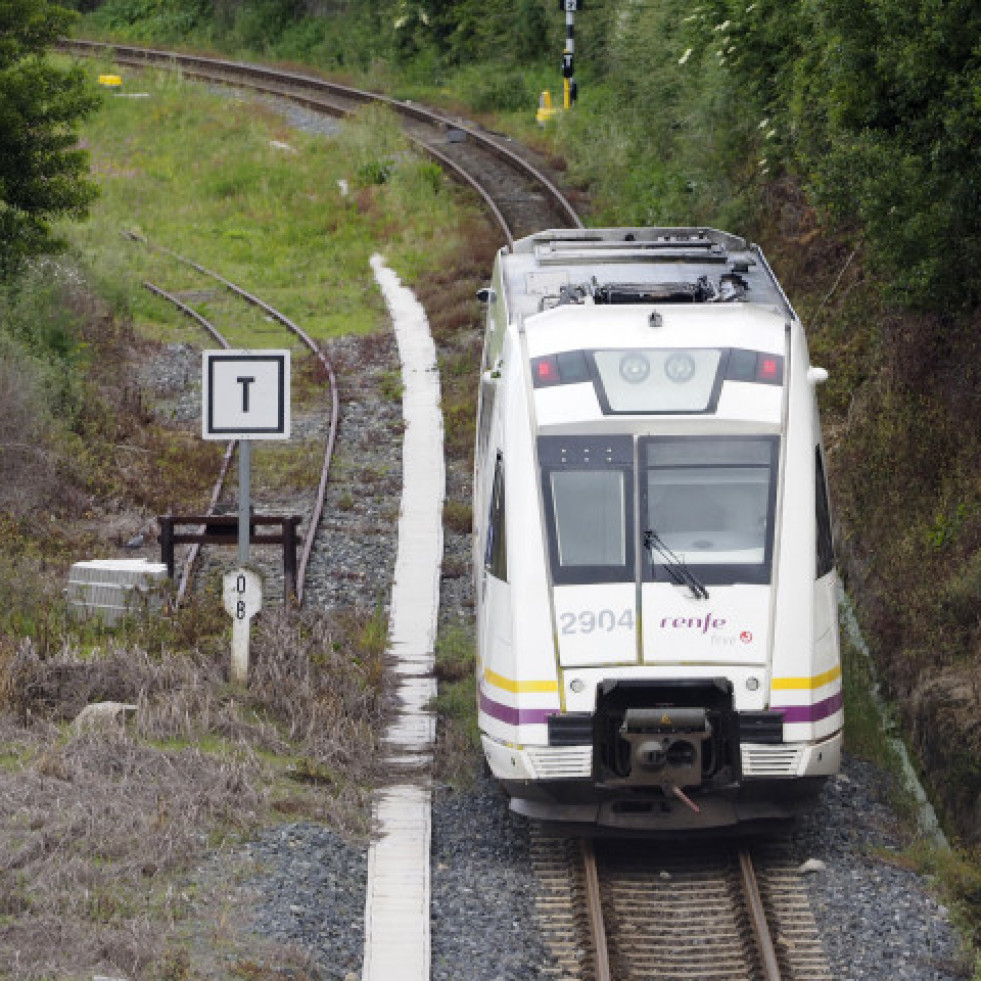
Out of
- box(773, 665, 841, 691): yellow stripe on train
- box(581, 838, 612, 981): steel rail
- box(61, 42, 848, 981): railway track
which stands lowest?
box(61, 42, 848, 981): railway track

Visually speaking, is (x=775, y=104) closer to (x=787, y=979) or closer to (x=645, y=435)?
(x=645, y=435)

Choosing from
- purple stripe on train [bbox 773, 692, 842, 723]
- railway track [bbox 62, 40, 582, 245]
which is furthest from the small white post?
railway track [bbox 62, 40, 582, 245]

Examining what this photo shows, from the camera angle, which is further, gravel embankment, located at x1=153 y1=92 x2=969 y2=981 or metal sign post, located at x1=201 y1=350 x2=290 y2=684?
metal sign post, located at x1=201 y1=350 x2=290 y2=684

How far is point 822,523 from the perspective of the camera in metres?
12.6

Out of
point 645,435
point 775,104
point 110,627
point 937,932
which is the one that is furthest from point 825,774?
point 775,104

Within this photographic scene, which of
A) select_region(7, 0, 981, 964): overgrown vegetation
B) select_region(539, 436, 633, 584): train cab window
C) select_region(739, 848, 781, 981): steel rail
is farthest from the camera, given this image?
select_region(7, 0, 981, 964): overgrown vegetation

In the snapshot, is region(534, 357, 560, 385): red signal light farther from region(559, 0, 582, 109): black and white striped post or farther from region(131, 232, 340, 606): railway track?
region(559, 0, 582, 109): black and white striped post

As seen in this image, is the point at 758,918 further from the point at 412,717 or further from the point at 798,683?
the point at 412,717

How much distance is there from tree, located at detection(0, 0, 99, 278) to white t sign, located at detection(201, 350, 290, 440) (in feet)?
30.4

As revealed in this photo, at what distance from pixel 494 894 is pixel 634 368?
3.41m

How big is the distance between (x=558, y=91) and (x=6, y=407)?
23.4 meters

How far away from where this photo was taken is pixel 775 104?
79.2 ft

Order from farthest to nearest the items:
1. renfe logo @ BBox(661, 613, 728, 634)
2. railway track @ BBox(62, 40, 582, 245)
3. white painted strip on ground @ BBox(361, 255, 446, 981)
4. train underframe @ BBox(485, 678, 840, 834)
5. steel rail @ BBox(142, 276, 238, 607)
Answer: railway track @ BBox(62, 40, 582, 245) < steel rail @ BBox(142, 276, 238, 607) < renfe logo @ BBox(661, 613, 728, 634) < train underframe @ BBox(485, 678, 840, 834) < white painted strip on ground @ BBox(361, 255, 446, 981)

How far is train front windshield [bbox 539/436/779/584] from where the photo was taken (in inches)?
481
